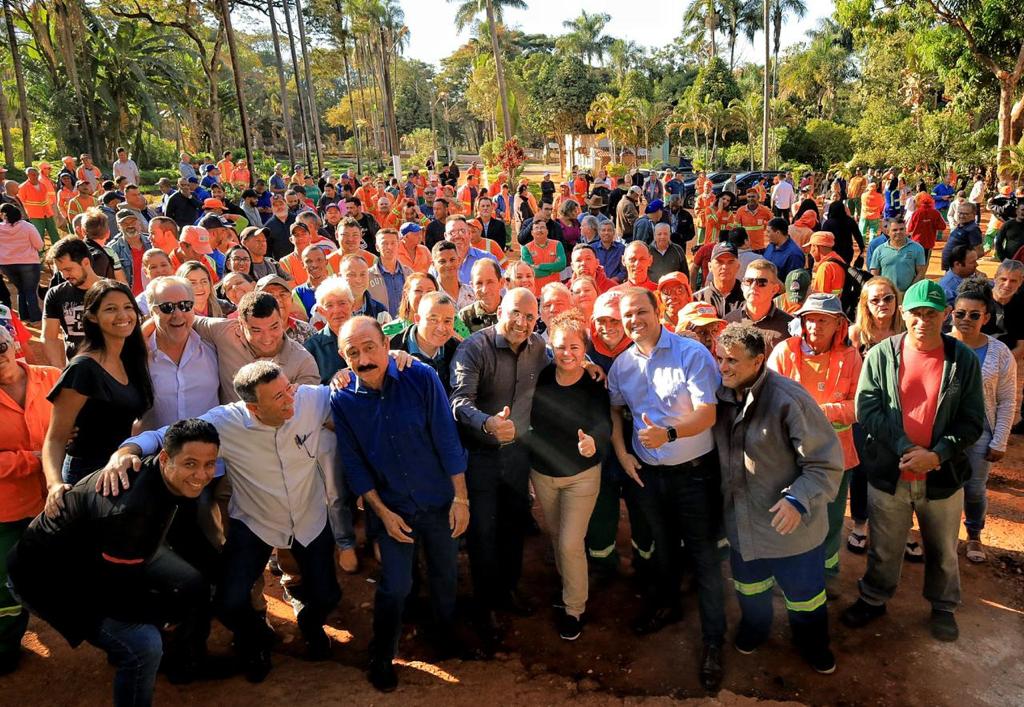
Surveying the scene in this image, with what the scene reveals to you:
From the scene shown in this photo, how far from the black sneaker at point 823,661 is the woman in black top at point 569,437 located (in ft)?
4.34

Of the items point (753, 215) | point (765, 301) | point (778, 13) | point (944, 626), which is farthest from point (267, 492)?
point (778, 13)

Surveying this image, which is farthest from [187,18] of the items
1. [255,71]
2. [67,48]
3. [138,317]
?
[255,71]

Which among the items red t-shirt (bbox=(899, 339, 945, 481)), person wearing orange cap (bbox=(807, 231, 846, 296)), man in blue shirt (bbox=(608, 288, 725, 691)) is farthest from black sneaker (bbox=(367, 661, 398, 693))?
person wearing orange cap (bbox=(807, 231, 846, 296))

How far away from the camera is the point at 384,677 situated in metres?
3.60

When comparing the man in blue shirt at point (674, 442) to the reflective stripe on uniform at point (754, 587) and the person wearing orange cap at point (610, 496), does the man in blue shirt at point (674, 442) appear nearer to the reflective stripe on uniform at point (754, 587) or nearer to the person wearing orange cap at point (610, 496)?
the reflective stripe on uniform at point (754, 587)

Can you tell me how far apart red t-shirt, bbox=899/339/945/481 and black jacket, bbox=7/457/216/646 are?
3.77 metres

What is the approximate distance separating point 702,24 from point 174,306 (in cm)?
5743

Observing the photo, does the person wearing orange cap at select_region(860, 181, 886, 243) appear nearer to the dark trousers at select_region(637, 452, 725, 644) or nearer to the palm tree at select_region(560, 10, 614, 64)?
the dark trousers at select_region(637, 452, 725, 644)

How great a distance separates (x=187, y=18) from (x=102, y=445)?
90.1ft

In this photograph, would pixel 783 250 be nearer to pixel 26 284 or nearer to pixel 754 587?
pixel 754 587

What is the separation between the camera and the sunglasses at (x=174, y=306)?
148 inches

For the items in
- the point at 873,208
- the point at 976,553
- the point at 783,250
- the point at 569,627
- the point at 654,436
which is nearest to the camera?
the point at 654,436

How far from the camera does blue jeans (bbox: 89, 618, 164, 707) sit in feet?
9.44

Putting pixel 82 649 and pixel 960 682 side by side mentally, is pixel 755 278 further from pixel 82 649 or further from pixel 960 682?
pixel 82 649
